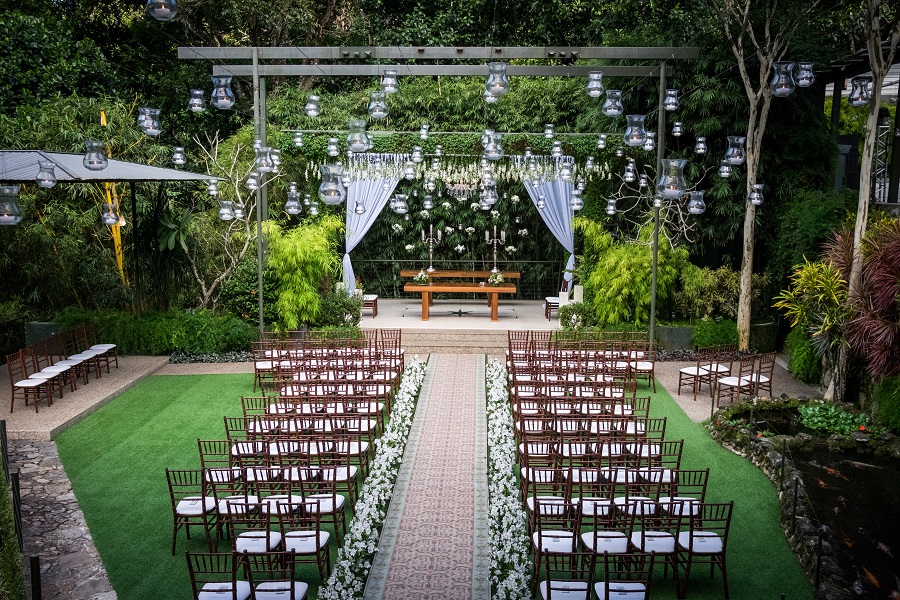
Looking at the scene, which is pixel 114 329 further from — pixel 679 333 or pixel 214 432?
pixel 679 333

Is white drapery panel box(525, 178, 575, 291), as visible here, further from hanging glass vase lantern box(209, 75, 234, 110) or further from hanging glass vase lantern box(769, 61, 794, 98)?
hanging glass vase lantern box(209, 75, 234, 110)

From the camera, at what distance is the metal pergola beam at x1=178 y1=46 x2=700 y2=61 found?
12156 millimetres

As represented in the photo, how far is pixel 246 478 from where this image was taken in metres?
7.76

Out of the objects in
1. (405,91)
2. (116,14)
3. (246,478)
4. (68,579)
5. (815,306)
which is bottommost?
(68,579)

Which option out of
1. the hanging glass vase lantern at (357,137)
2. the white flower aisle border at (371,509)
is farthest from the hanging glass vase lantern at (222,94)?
the white flower aisle border at (371,509)

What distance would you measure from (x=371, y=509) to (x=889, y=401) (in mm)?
7252

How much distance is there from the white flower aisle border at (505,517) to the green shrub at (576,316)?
561 centimetres

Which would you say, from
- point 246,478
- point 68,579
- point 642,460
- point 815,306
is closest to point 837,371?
point 815,306

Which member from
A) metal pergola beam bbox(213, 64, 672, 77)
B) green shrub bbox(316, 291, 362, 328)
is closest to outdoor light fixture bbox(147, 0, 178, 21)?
metal pergola beam bbox(213, 64, 672, 77)

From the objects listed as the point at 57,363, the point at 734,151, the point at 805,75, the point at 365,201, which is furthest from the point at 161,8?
the point at 365,201

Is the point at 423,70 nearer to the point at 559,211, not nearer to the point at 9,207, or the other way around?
the point at 9,207

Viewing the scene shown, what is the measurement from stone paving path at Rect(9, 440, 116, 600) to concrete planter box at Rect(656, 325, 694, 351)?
1147 cm

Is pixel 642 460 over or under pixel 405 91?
under

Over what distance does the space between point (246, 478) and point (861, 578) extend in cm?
561
